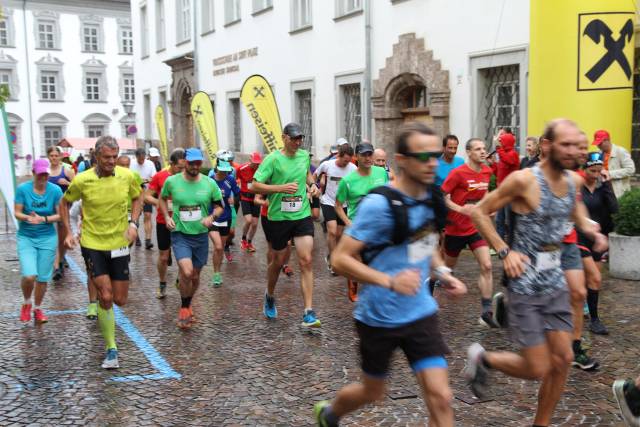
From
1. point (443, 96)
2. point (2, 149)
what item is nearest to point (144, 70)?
point (443, 96)

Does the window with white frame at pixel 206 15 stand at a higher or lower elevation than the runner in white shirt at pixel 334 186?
higher

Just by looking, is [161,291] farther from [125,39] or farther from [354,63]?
[125,39]

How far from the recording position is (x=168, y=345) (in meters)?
6.57

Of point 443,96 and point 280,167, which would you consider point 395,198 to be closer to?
point 280,167

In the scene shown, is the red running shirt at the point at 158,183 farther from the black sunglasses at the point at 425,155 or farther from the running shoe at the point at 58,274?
the black sunglasses at the point at 425,155

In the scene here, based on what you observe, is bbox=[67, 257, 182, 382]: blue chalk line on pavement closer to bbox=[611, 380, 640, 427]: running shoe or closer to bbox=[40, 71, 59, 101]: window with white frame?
bbox=[611, 380, 640, 427]: running shoe

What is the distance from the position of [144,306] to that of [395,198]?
5454 millimetres

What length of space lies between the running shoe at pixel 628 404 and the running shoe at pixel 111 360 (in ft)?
12.2

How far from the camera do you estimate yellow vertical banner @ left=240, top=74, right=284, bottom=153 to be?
13.5 metres

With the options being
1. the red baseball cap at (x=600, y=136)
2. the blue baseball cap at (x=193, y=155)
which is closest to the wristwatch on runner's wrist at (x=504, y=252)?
the blue baseball cap at (x=193, y=155)

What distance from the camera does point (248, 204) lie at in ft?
40.3

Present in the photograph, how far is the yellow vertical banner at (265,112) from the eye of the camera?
1345 cm

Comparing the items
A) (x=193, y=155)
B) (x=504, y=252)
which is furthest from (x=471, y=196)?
(x=504, y=252)

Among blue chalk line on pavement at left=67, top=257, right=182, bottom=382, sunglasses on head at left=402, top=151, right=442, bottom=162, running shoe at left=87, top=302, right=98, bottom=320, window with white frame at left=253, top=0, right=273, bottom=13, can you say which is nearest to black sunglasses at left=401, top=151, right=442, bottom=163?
sunglasses on head at left=402, top=151, right=442, bottom=162
